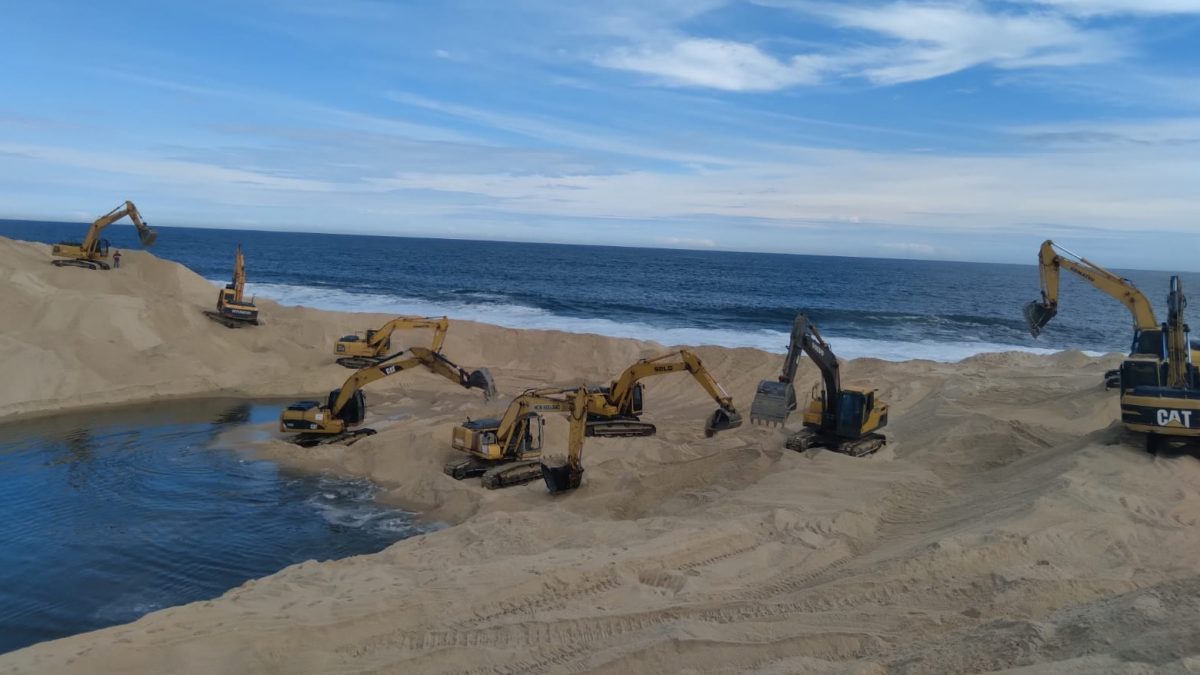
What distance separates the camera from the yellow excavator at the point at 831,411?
15500mm

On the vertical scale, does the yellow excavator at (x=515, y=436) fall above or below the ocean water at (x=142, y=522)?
above

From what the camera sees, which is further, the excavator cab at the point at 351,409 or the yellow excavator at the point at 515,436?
the excavator cab at the point at 351,409

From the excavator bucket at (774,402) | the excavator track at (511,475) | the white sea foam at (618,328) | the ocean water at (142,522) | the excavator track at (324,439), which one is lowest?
the ocean water at (142,522)

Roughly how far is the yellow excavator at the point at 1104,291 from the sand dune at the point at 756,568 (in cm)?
185

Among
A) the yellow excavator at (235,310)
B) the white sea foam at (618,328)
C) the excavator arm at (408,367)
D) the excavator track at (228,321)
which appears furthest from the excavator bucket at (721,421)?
the excavator track at (228,321)

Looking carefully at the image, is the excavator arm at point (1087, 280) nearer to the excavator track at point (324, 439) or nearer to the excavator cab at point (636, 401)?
the excavator cab at point (636, 401)

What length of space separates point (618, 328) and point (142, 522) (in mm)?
30705

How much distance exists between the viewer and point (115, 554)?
489 inches

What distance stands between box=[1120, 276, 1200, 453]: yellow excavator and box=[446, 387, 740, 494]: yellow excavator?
7142mm

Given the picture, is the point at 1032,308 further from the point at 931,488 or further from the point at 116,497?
the point at 116,497

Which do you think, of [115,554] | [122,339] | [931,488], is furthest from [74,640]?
[122,339]

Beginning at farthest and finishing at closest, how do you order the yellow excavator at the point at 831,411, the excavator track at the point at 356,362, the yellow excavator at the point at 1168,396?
the excavator track at the point at 356,362, the yellow excavator at the point at 831,411, the yellow excavator at the point at 1168,396

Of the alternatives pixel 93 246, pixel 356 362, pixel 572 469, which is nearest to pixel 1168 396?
pixel 572 469

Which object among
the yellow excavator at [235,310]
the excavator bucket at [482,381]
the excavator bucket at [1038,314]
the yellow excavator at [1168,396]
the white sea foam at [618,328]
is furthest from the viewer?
the white sea foam at [618,328]
